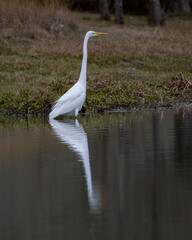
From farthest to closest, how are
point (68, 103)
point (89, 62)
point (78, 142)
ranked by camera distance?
point (89, 62) < point (68, 103) < point (78, 142)

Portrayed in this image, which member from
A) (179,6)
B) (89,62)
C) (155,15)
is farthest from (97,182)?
(179,6)

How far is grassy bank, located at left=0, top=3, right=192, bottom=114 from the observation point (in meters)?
13.7

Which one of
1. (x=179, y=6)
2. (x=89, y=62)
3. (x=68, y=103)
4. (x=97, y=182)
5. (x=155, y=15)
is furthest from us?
(x=179, y=6)

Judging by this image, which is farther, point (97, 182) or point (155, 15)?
point (155, 15)

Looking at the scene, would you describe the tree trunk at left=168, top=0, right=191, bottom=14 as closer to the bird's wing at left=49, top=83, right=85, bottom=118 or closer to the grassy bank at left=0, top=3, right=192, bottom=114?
the grassy bank at left=0, top=3, right=192, bottom=114

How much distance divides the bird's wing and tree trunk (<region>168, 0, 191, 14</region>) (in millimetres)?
24924

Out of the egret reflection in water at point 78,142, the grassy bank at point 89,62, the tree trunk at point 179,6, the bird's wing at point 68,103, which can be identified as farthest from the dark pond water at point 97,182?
the tree trunk at point 179,6

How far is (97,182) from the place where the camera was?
6848 millimetres

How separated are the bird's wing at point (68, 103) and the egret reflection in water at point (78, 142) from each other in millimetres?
211

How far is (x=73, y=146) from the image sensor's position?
916 cm

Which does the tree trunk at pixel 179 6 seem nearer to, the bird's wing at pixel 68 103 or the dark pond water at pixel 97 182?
the bird's wing at pixel 68 103

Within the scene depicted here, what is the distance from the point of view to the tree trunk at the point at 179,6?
36531 mm

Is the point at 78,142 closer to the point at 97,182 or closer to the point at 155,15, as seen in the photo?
the point at 97,182

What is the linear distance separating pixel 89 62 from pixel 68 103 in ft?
20.6
